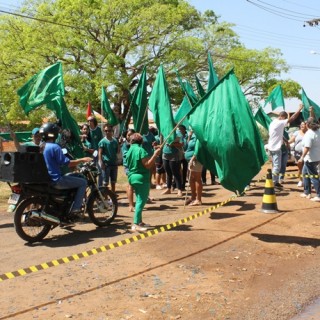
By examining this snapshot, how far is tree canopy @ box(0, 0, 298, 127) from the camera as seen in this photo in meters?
28.0

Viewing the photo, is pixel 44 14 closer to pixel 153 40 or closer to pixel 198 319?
pixel 153 40

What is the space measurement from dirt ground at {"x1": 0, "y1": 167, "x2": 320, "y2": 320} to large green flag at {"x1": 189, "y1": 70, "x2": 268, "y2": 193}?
3.56 feet

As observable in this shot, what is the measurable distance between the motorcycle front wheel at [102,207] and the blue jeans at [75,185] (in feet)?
1.36

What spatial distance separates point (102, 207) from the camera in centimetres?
832

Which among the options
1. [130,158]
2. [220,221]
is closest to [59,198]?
[130,158]

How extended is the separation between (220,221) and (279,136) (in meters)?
3.74

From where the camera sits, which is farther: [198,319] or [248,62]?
[248,62]

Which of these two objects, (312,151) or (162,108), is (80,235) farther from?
(312,151)

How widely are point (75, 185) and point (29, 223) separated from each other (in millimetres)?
914

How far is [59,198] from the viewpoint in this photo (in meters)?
7.58

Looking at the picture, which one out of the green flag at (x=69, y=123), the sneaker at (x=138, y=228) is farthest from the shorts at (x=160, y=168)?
the sneaker at (x=138, y=228)

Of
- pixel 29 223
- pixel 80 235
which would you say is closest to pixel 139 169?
pixel 80 235

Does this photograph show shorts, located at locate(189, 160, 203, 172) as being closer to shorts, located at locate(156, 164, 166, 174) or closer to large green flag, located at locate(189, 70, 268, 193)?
large green flag, located at locate(189, 70, 268, 193)

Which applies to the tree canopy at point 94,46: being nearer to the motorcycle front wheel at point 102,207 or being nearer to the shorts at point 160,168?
the shorts at point 160,168
